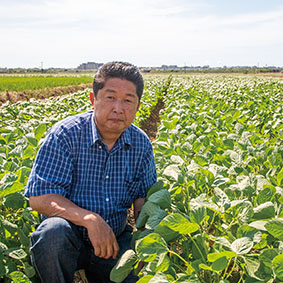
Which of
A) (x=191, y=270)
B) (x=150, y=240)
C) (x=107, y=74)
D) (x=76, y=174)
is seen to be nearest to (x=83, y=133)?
(x=76, y=174)

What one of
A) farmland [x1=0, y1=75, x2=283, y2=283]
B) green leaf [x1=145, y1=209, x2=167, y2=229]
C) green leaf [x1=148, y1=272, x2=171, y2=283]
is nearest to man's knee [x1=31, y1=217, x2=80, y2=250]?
farmland [x1=0, y1=75, x2=283, y2=283]

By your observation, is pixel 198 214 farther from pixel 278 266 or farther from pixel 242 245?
pixel 278 266

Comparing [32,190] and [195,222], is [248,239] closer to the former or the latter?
[195,222]

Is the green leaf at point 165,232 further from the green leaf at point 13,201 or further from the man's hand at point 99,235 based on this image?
the green leaf at point 13,201

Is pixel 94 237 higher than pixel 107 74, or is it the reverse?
pixel 107 74

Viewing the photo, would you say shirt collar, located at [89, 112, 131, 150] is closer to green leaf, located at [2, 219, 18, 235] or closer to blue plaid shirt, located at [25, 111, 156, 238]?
blue plaid shirt, located at [25, 111, 156, 238]

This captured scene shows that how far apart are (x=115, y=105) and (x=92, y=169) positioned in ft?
1.44

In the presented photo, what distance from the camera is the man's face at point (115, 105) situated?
198cm

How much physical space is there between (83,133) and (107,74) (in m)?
0.41

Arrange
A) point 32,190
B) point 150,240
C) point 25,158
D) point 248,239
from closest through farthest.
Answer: point 248,239
point 150,240
point 32,190
point 25,158

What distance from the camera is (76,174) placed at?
2.01 meters

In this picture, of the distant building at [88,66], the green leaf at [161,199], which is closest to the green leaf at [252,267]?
the green leaf at [161,199]

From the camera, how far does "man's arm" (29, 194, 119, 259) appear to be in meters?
1.70

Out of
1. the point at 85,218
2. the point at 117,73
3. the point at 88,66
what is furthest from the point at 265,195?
the point at 88,66
